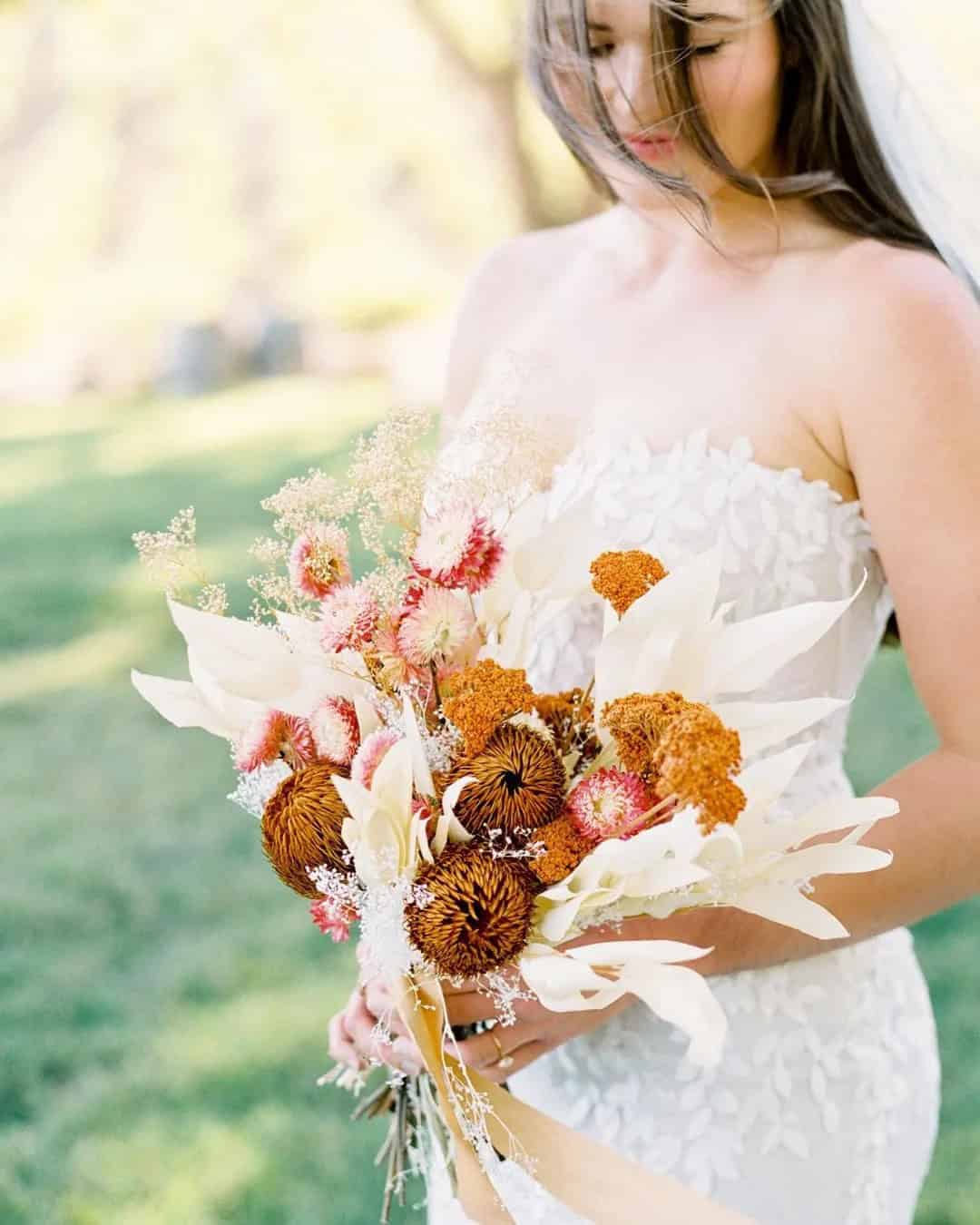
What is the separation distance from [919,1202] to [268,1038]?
5.00ft

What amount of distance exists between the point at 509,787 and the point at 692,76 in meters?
0.88

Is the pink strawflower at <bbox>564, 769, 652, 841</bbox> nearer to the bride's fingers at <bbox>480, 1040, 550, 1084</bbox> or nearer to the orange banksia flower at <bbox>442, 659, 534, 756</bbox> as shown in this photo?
the orange banksia flower at <bbox>442, 659, 534, 756</bbox>

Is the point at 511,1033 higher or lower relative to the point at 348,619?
lower

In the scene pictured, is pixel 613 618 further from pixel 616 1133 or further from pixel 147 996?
pixel 147 996

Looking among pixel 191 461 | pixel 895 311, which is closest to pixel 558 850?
pixel 895 311

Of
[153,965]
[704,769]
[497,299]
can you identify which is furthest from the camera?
[153,965]

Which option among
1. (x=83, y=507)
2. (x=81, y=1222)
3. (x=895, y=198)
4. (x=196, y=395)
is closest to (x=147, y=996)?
(x=81, y=1222)

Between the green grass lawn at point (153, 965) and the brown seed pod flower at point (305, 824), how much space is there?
209cm

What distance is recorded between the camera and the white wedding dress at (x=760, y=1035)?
1750mm

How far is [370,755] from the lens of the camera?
128 centimetres

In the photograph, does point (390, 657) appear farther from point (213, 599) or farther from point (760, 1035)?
point (760, 1035)

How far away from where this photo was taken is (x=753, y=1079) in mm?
1767

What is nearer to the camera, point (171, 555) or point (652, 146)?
point (171, 555)

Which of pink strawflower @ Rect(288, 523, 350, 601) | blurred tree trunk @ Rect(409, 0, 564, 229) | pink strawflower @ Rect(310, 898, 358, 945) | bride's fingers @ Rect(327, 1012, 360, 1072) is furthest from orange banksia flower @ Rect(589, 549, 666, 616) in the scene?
blurred tree trunk @ Rect(409, 0, 564, 229)
